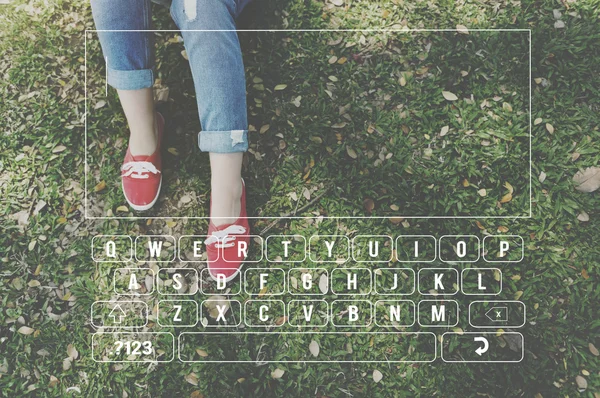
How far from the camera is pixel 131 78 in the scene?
0.74 metres

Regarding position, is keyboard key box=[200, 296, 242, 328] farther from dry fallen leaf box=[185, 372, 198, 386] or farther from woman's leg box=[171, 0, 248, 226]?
woman's leg box=[171, 0, 248, 226]

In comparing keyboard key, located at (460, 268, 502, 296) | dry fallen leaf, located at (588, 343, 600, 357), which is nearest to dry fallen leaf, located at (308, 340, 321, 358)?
keyboard key, located at (460, 268, 502, 296)

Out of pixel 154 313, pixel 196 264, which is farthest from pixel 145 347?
pixel 196 264

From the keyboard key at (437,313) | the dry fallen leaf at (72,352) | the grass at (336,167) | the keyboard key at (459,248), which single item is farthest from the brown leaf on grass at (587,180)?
the dry fallen leaf at (72,352)

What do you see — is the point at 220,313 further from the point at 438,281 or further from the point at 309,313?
the point at 438,281

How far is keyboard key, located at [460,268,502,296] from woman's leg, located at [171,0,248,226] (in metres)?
0.51

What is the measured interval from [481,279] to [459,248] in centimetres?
8

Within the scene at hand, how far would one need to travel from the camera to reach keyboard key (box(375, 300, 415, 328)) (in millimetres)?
809

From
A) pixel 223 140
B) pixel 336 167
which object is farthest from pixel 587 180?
pixel 223 140

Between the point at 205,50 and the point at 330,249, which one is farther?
the point at 330,249

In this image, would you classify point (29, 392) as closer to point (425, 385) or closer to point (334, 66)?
point (425, 385)

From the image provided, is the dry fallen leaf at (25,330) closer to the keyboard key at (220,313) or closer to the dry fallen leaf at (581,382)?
the keyboard key at (220,313)

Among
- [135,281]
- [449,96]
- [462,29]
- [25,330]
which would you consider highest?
[462,29]

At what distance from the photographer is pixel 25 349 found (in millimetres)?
833
